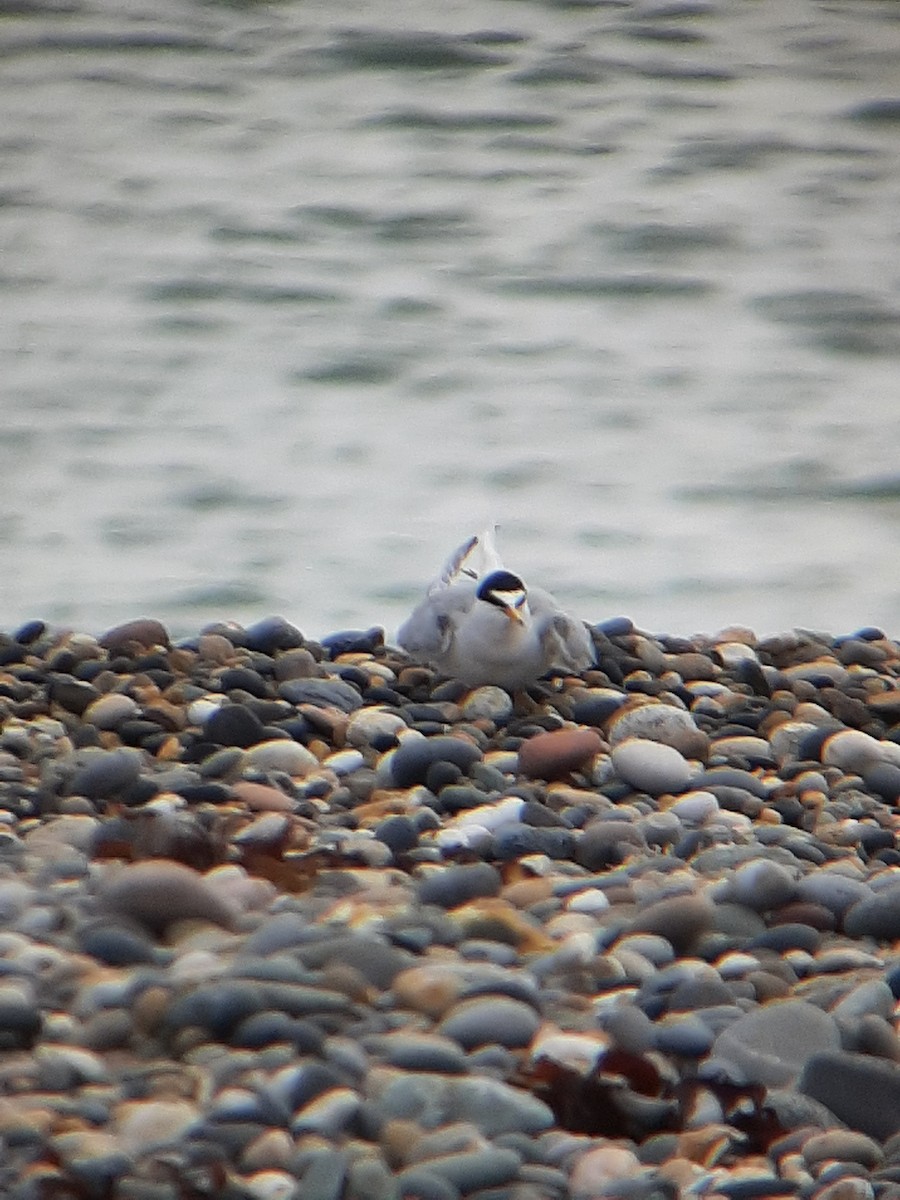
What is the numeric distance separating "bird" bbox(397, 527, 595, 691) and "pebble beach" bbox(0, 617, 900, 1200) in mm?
80

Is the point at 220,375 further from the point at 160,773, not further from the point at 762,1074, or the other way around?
the point at 762,1074

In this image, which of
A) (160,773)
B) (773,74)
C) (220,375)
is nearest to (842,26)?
(773,74)

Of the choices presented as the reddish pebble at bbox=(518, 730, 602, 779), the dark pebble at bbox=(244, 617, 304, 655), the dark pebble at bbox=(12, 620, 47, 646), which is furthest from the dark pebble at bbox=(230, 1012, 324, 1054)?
the dark pebble at bbox=(12, 620, 47, 646)

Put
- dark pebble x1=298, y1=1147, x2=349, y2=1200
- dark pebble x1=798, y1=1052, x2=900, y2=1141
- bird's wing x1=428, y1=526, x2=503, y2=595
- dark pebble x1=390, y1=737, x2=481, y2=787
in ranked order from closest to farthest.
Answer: dark pebble x1=298, y1=1147, x2=349, y2=1200 < dark pebble x1=798, y1=1052, x2=900, y2=1141 < dark pebble x1=390, y1=737, x2=481, y2=787 < bird's wing x1=428, y1=526, x2=503, y2=595

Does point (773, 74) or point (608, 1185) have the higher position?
point (773, 74)

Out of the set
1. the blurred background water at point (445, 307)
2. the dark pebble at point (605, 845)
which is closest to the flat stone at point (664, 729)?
the dark pebble at point (605, 845)

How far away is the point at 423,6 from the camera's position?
1212 cm

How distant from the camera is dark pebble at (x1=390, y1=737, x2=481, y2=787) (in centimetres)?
416

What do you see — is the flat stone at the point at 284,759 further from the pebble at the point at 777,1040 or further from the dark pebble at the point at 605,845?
the pebble at the point at 777,1040

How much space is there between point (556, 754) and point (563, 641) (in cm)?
77

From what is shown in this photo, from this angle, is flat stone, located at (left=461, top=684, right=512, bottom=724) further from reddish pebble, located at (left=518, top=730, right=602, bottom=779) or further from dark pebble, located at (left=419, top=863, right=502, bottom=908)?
dark pebble, located at (left=419, top=863, right=502, bottom=908)

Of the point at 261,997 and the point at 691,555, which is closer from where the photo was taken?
the point at 261,997

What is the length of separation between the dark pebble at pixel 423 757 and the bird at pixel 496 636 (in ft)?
1.99

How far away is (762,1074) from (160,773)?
6.39ft
